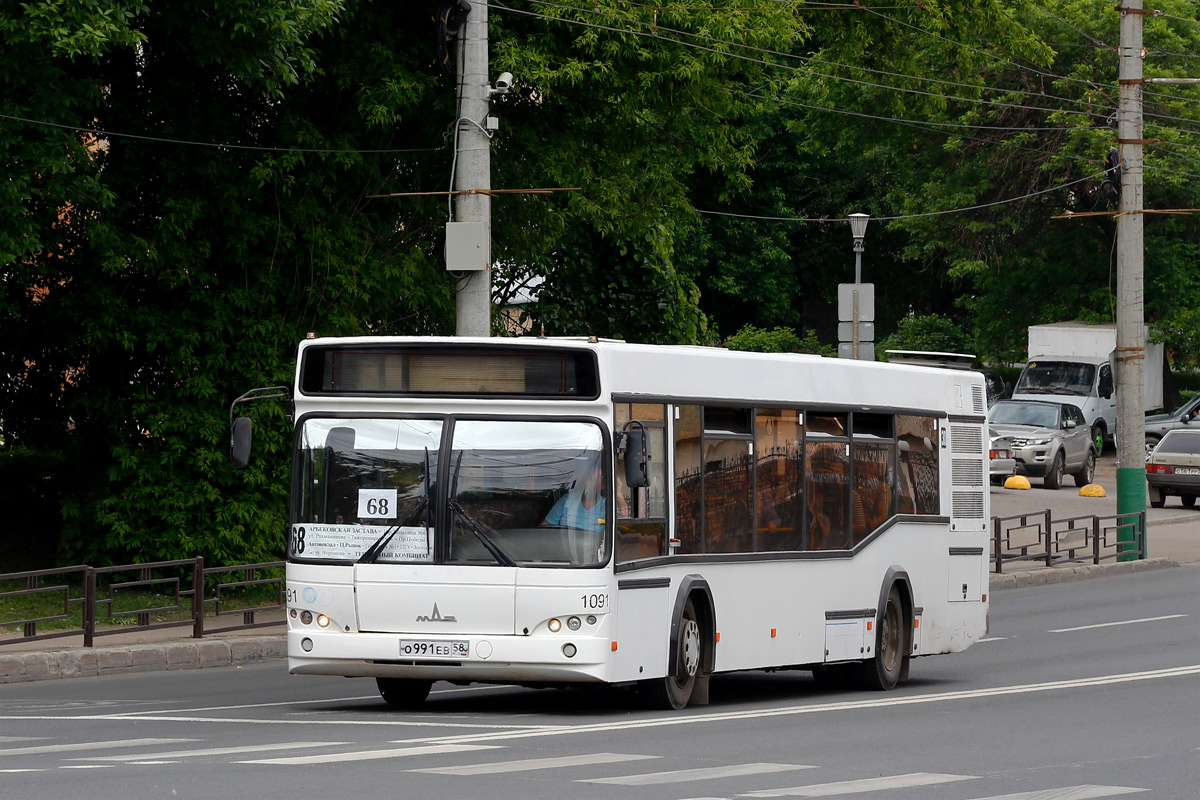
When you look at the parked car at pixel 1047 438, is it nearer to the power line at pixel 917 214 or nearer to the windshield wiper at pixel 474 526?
the power line at pixel 917 214

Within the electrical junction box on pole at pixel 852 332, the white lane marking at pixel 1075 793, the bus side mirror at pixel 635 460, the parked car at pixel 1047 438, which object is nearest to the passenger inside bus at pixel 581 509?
the bus side mirror at pixel 635 460

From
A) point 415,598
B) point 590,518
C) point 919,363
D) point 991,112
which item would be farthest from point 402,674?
point 991,112

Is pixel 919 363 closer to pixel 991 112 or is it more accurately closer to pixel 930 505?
pixel 930 505

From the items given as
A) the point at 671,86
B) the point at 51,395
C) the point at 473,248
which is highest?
the point at 671,86

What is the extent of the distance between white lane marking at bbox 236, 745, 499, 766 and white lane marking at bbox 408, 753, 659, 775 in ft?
1.80

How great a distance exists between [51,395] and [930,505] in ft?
37.3

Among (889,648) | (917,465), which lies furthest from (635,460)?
(917,465)

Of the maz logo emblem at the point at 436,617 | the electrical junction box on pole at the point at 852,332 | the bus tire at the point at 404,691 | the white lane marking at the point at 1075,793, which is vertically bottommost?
the bus tire at the point at 404,691

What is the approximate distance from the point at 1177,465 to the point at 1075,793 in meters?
32.4

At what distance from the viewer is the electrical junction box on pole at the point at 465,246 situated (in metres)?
19.2

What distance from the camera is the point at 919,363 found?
17922mm

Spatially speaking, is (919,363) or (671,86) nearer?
(919,363)

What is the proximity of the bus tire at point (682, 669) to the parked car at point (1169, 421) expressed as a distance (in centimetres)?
3846

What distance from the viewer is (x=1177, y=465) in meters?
40.2
